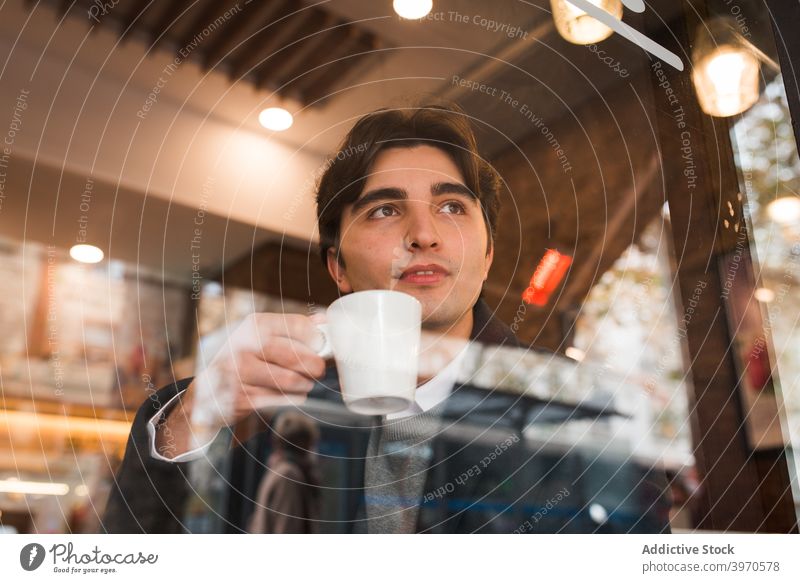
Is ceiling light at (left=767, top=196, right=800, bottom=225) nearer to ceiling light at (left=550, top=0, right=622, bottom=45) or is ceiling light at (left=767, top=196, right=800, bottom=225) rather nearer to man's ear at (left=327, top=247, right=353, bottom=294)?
ceiling light at (left=550, top=0, right=622, bottom=45)

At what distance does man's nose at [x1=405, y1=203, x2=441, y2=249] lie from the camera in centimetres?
59

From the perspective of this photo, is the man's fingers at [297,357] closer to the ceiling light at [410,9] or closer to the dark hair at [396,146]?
the dark hair at [396,146]

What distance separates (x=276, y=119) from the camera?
0.59m

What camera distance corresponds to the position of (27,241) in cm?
50

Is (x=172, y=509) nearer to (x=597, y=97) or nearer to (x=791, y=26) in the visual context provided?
(x=597, y=97)

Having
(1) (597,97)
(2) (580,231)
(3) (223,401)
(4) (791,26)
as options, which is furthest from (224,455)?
(4) (791,26)

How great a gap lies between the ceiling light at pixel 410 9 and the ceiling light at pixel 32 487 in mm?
475

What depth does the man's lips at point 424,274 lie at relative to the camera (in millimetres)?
586

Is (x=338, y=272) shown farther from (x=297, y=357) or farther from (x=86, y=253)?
(x=86, y=253)

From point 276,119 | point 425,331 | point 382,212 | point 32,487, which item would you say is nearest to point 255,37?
point 276,119

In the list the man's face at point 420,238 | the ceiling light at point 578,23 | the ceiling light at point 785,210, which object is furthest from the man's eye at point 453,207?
the ceiling light at point 785,210
